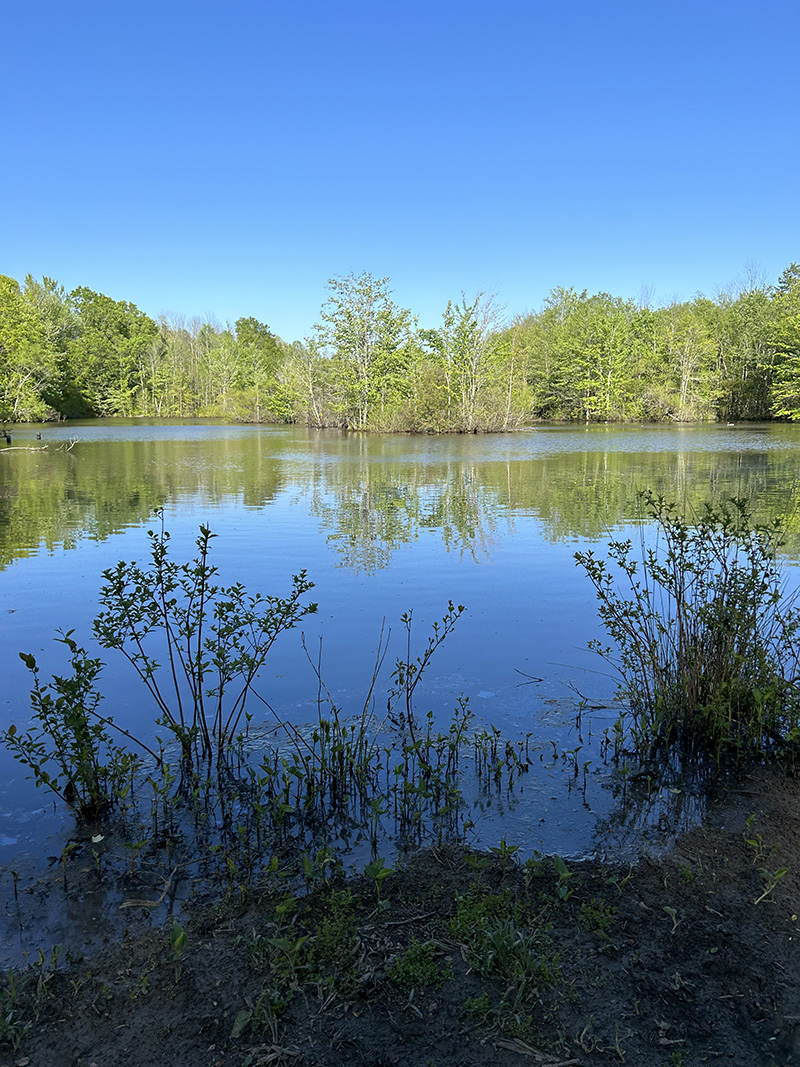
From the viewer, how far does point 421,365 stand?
51.6 metres

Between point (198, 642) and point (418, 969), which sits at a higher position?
point (198, 642)

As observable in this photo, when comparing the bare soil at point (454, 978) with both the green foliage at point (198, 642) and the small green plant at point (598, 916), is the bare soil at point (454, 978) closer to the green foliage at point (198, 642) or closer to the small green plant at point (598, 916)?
the small green plant at point (598, 916)

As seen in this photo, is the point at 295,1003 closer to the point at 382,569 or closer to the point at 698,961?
the point at 698,961

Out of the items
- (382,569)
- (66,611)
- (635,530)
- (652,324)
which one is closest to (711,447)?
(635,530)

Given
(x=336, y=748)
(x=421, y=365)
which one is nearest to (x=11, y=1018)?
(x=336, y=748)

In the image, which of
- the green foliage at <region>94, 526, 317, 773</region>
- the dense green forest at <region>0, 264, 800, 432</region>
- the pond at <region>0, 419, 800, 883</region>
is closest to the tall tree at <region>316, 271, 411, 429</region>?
the dense green forest at <region>0, 264, 800, 432</region>

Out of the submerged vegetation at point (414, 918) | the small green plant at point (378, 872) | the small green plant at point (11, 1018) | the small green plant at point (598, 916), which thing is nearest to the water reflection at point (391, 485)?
the submerged vegetation at point (414, 918)

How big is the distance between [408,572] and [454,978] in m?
7.51

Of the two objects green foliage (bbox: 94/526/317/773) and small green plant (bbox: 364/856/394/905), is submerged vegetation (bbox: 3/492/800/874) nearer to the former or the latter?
green foliage (bbox: 94/526/317/773)

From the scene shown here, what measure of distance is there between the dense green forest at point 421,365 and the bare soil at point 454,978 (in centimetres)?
4750

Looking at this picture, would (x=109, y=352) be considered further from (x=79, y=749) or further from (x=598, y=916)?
(x=598, y=916)

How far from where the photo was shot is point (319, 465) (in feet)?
91.6

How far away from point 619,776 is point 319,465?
24096mm

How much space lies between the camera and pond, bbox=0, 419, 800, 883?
4.43 metres
